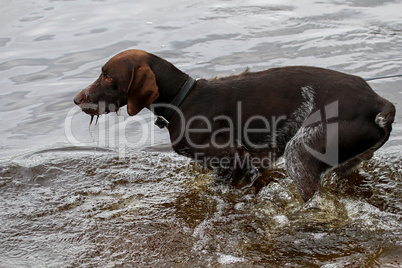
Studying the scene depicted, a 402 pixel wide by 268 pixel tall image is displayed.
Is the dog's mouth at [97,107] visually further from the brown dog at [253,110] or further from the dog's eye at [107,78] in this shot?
the dog's eye at [107,78]

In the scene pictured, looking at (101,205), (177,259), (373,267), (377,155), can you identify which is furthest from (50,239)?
(377,155)

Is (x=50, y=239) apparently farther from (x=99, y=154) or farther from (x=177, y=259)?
(x=99, y=154)

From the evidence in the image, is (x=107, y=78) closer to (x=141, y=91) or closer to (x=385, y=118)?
(x=141, y=91)

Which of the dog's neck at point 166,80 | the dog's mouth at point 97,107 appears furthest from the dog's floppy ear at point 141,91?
the dog's mouth at point 97,107

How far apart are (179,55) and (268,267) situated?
17.1 feet

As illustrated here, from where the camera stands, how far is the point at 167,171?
19.1ft

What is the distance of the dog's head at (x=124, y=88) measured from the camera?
471 cm

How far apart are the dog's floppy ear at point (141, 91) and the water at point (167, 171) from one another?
1021mm

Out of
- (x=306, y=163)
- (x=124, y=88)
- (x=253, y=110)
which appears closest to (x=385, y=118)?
(x=306, y=163)

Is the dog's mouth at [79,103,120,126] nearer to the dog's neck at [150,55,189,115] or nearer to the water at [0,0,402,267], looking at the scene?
the dog's neck at [150,55,189,115]

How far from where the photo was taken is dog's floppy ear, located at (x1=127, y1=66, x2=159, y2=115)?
469cm

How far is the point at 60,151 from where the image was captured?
6.42 m

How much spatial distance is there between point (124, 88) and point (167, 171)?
136 cm

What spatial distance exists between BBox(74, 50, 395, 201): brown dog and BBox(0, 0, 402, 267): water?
44cm
